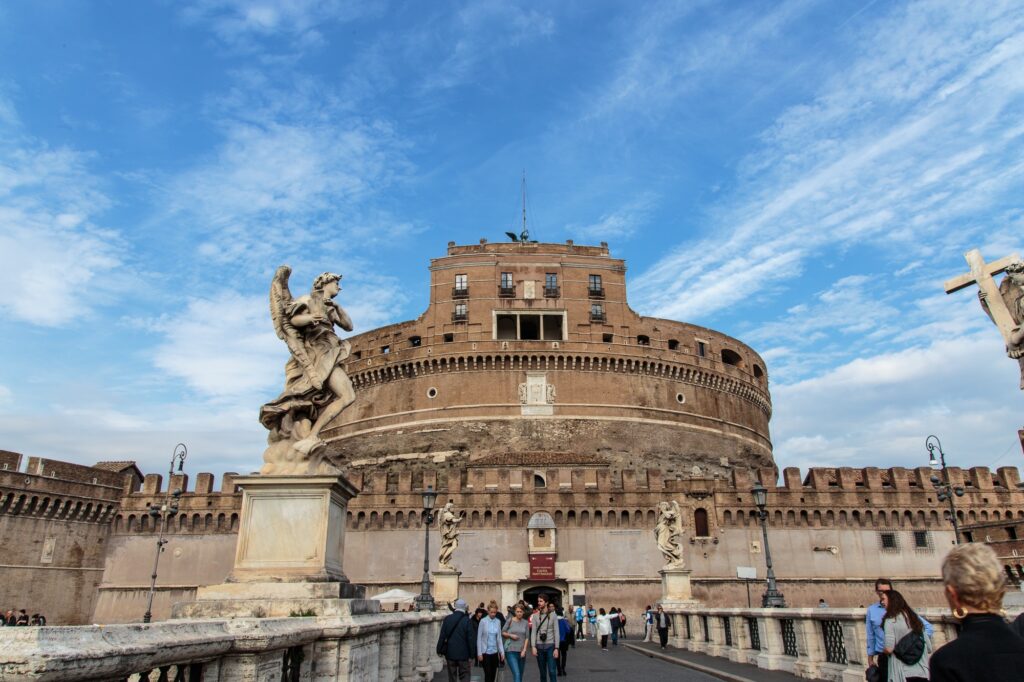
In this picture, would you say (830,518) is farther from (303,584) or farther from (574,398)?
(303,584)

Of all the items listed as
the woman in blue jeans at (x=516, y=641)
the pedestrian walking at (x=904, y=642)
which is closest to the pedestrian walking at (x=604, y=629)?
the woman in blue jeans at (x=516, y=641)

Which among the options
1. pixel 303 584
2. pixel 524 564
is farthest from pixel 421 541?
pixel 303 584

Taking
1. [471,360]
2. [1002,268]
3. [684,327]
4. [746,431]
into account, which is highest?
[684,327]

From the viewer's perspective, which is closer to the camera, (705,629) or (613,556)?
(705,629)

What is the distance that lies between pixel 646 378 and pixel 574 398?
4788 millimetres

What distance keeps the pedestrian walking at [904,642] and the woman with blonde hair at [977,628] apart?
3.18 m

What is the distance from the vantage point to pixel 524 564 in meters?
31.8

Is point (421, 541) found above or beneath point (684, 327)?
beneath

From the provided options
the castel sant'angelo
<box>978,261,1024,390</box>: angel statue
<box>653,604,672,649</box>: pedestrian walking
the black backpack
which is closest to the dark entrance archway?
the castel sant'angelo

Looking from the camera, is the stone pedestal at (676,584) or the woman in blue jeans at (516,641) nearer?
the woman in blue jeans at (516,641)

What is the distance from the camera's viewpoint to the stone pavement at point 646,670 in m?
11.2

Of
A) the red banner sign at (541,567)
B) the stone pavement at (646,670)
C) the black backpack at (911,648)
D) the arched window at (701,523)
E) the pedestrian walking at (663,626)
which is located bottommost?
the stone pavement at (646,670)

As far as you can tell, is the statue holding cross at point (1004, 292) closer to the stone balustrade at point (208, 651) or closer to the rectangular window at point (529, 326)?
the stone balustrade at point (208, 651)

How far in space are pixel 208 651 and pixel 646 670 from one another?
37.5 feet
